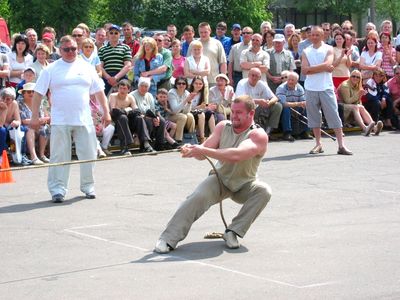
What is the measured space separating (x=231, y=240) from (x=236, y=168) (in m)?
0.69

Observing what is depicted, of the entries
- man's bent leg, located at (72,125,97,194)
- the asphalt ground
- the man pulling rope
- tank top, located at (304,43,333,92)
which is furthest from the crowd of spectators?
the man pulling rope

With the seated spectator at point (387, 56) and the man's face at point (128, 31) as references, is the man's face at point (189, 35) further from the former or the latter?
the seated spectator at point (387, 56)

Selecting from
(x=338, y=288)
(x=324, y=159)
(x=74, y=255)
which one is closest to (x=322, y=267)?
(x=338, y=288)

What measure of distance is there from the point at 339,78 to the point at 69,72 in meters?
8.89

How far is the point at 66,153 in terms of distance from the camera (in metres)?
12.6

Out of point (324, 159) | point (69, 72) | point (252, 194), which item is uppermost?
point (69, 72)

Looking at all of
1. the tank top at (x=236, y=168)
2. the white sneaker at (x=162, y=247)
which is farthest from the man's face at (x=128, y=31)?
the white sneaker at (x=162, y=247)

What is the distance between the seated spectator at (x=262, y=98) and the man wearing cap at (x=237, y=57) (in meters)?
1.45

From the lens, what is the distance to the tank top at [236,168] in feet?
31.4

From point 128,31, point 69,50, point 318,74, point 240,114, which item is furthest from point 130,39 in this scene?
point 240,114

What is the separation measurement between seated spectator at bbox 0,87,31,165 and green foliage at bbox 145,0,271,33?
1281 inches

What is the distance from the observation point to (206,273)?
8.45 metres

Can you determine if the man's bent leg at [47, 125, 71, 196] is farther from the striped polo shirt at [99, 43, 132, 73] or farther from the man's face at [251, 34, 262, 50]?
the man's face at [251, 34, 262, 50]

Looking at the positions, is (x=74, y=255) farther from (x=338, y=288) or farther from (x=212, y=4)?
(x=212, y=4)
